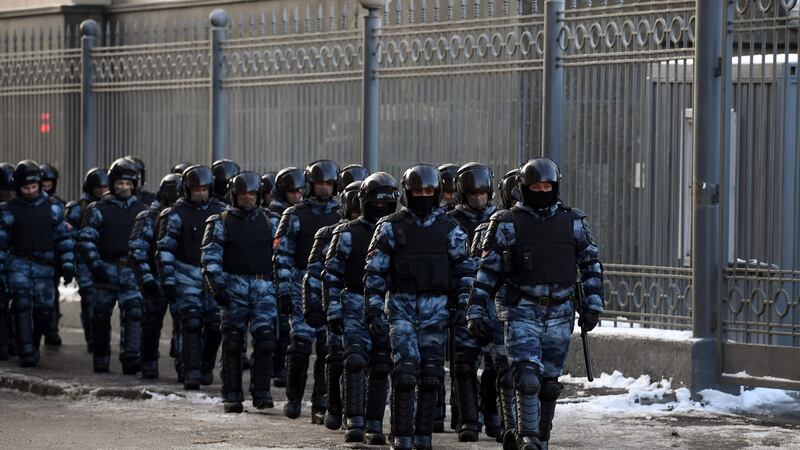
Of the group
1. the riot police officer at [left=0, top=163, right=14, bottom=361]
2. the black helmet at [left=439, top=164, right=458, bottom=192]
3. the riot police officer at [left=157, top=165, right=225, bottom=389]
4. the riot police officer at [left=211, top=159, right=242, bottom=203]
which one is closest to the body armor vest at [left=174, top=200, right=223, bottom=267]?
the riot police officer at [left=157, top=165, right=225, bottom=389]

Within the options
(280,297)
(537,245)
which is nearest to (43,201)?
(280,297)

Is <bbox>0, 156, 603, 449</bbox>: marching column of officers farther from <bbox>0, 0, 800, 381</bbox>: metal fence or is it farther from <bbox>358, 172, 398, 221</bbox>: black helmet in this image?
<bbox>0, 0, 800, 381</bbox>: metal fence

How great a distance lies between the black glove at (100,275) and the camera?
17062 mm

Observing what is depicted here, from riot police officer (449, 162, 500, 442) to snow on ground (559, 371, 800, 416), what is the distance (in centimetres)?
155

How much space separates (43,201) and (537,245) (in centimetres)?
776

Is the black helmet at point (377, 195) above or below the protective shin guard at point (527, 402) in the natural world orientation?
above

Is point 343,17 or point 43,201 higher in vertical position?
point 343,17

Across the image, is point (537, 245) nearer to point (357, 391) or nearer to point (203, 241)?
point (357, 391)

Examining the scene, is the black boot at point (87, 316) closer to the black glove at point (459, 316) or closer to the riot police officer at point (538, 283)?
the black glove at point (459, 316)

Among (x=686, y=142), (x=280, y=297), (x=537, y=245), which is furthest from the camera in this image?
(x=686, y=142)

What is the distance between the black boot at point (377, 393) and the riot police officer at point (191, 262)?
3.38 m

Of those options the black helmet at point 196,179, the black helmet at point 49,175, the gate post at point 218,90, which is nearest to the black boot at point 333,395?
the black helmet at point 196,179

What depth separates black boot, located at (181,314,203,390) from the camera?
15242mm

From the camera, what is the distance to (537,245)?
1108cm
